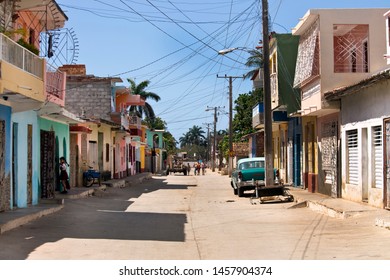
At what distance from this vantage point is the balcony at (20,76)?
13.8 metres

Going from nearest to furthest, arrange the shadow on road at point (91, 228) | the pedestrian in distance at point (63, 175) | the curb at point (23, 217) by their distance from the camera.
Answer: the shadow on road at point (91, 228) < the curb at point (23, 217) < the pedestrian in distance at point (63, 175)

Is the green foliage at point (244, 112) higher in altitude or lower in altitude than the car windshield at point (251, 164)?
higher

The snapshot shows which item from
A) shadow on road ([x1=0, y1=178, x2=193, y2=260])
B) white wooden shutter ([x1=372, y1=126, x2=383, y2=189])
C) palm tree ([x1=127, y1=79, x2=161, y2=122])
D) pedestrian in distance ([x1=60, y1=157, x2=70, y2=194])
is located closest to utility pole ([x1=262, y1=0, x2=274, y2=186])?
shadow on road ([x1=0, y1=178, x2=193, y2=260])

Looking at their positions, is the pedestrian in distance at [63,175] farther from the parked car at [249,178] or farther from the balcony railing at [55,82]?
the parked car at [249,178]

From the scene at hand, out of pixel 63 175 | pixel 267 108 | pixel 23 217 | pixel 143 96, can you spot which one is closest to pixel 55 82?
pixel 63 175

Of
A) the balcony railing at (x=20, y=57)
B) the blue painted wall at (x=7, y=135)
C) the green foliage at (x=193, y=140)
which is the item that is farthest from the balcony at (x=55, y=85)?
the green foliage at (x=193, y=140)

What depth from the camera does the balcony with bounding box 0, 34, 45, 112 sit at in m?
13.8

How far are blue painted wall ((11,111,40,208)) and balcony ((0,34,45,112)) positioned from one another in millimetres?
829

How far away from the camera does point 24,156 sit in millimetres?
17984

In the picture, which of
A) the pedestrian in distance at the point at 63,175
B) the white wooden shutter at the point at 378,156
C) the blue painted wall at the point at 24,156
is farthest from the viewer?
the pedestrian in distance at the point at 63,175

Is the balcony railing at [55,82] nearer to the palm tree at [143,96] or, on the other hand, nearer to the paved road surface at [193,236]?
the paved road surface at [193,236]

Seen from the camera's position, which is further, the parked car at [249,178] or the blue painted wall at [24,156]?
the parked car at [249,178]

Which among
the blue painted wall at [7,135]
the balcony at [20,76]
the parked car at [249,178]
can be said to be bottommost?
the parked car at [249,178]

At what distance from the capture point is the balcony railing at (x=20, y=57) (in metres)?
13.9
